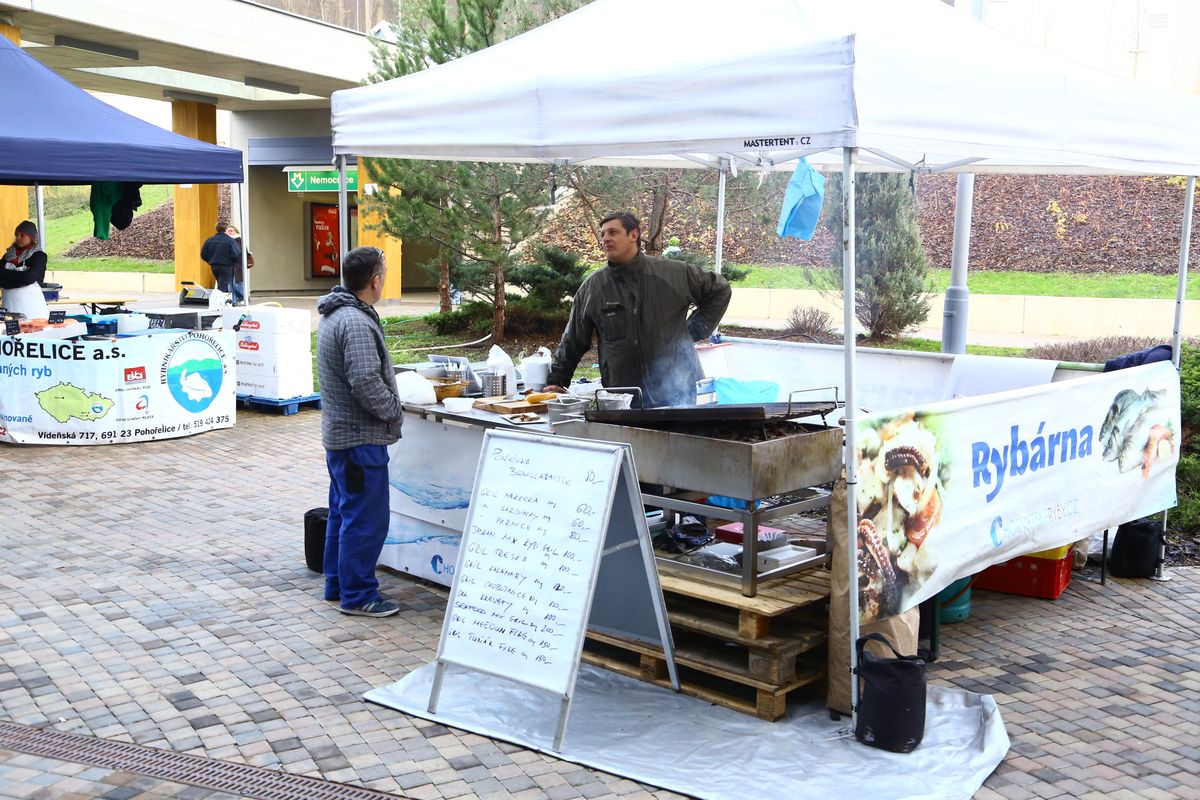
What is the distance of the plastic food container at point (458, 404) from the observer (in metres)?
5.61

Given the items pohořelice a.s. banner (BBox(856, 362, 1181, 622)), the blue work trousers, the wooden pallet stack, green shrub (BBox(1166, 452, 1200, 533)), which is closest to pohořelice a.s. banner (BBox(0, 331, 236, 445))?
the blue work trousers

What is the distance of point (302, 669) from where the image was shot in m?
4.88

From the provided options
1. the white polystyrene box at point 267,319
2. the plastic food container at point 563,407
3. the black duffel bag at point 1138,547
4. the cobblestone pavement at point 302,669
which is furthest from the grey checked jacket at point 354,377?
the white polystyrene box at point 267,319

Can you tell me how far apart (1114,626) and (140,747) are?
14.9 ft

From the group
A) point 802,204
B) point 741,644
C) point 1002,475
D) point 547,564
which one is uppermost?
point 802,204

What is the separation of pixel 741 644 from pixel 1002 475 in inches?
57.4

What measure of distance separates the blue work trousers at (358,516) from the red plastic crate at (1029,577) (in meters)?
3.28

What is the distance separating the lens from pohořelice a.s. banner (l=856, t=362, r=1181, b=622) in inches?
170

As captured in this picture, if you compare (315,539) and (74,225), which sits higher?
(74,225)

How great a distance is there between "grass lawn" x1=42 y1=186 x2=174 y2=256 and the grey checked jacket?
4078 cm

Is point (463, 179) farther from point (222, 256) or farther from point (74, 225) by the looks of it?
point (74, 225)

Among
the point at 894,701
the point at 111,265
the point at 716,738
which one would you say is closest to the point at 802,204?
the point at 894,701

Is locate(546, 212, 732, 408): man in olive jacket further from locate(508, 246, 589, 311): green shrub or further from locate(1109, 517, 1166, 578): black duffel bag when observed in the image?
locate(508, 246, 589, 311): green shrub

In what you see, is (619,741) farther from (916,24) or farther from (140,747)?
(916,24)
